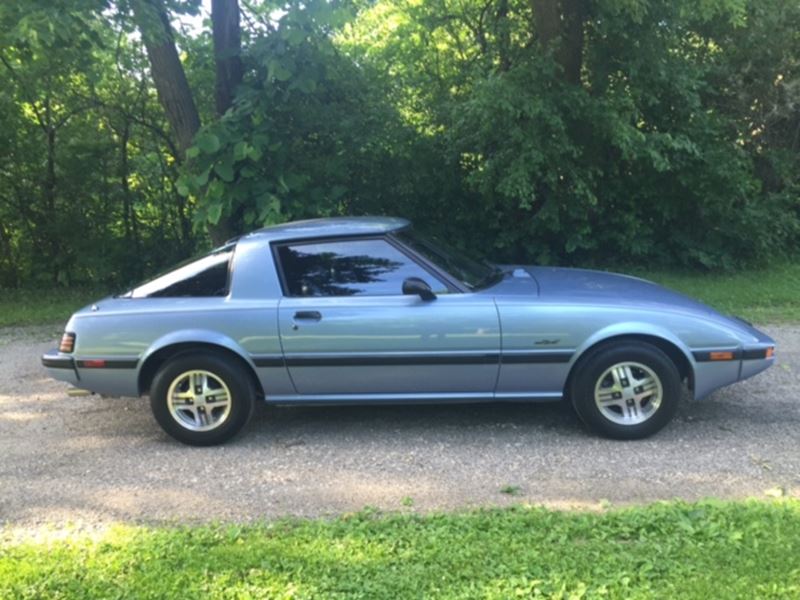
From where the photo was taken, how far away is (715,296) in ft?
30.7

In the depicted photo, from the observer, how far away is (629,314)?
4.52 metres

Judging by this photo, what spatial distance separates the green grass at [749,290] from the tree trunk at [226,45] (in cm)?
657

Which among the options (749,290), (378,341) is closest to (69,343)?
(378,341)

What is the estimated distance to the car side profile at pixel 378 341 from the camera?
454cm

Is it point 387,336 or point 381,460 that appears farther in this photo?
point 387,336

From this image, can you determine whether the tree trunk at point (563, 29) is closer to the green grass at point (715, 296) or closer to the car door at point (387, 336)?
the green grass at point (715, 296)

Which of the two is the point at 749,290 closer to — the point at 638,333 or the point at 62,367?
the point at 638,333

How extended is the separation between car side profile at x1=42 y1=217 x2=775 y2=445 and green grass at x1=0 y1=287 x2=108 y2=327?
16.9ft

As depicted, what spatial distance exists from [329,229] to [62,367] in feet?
6.83

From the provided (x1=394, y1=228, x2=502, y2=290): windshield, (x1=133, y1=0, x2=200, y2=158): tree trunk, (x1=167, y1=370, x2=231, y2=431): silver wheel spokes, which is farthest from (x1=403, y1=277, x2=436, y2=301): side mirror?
(x1=133, y1=0, x2=200, y2=158): tree trunk

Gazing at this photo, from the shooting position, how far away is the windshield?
16.0ft

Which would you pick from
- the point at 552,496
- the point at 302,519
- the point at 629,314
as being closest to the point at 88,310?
the point at 302,519

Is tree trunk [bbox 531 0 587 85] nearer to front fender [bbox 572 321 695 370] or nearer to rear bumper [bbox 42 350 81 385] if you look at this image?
front fender [bbox 572 321 695 370]

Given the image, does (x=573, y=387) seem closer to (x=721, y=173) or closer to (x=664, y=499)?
(x=664, y=499)
